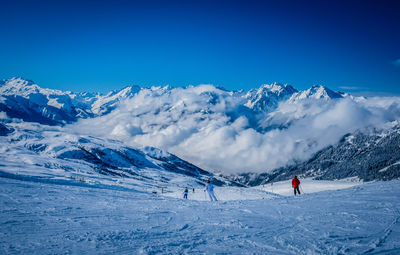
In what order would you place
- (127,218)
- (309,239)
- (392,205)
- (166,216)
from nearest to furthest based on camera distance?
(309,239)
(127,218)
(166,216)
(392,205)

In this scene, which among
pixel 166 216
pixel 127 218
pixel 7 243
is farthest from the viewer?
pixel 166 216

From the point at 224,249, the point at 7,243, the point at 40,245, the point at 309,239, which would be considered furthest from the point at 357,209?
the point at 7,243

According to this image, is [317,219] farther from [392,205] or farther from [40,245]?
[40,245]

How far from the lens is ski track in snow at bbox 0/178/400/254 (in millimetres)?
8336

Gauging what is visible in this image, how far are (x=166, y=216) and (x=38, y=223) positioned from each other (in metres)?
6.03

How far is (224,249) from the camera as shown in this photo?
333 inches

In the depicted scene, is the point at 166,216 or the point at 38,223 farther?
the point at 166,216

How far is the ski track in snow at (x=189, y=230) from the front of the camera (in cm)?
834

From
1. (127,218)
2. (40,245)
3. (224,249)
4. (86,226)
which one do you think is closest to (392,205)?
(224,249)

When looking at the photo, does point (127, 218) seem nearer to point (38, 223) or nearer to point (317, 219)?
point (38, 223)

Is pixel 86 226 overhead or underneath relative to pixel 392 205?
underneath

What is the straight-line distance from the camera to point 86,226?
428 inches

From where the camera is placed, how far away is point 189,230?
35.9 ft

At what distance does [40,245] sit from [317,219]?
492 inches
